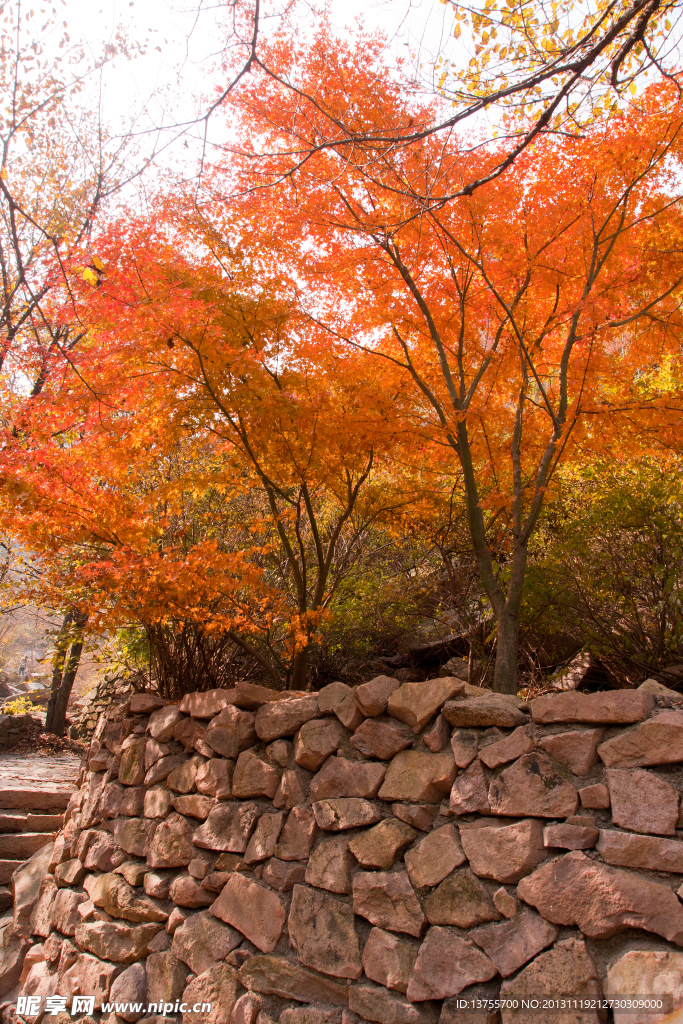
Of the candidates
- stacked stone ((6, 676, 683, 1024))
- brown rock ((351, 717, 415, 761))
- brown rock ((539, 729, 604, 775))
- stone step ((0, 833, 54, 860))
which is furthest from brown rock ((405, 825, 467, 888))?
stone step ((0, 833, 54, 860))

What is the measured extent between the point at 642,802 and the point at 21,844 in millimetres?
5597

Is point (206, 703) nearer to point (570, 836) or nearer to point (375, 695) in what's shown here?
point (375, 695)

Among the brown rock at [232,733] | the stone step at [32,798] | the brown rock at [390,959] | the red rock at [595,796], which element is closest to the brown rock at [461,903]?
the brown rock at [390,959]

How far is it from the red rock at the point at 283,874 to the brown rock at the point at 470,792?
3.11 feet

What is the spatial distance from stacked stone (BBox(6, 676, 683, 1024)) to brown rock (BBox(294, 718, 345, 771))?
0.04 feet

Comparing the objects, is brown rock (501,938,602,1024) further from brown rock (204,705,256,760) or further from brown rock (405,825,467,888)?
brown rock (204,705,256,760)

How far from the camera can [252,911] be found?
3008mm

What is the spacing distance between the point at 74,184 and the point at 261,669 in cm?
576

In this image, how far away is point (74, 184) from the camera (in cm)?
666

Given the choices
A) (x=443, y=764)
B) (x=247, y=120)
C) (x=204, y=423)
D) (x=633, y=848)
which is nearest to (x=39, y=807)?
(x=204, y=423)

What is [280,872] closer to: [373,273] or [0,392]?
[373,273]

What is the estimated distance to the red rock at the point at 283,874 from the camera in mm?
2920

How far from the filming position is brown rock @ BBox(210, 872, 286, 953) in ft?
9.50

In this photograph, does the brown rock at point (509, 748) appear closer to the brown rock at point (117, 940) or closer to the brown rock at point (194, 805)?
the brown rock at point (194, 805)
